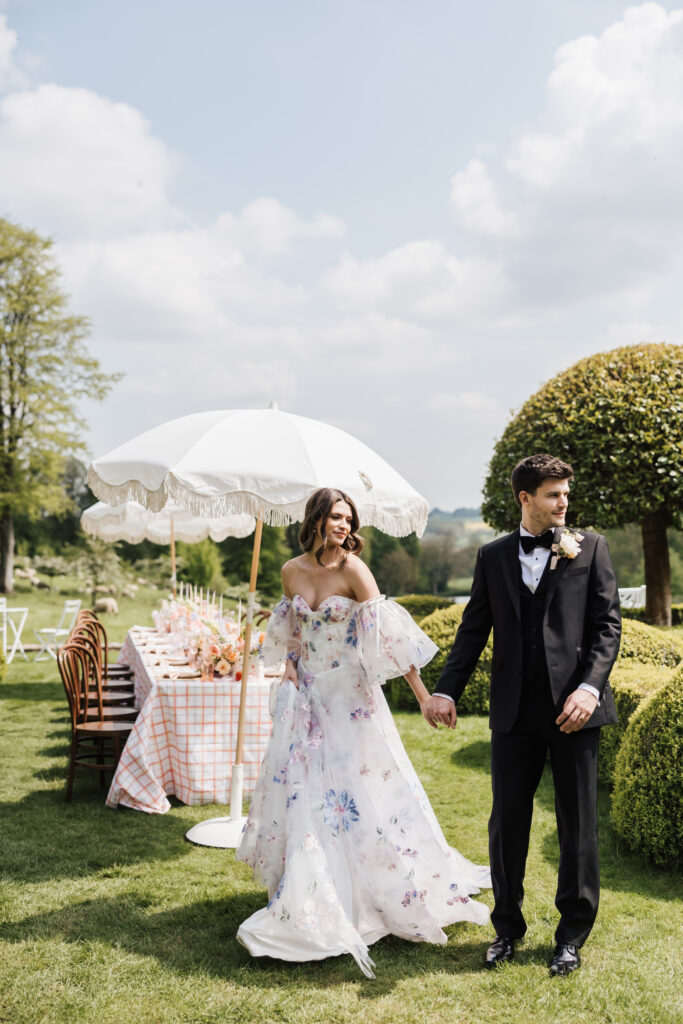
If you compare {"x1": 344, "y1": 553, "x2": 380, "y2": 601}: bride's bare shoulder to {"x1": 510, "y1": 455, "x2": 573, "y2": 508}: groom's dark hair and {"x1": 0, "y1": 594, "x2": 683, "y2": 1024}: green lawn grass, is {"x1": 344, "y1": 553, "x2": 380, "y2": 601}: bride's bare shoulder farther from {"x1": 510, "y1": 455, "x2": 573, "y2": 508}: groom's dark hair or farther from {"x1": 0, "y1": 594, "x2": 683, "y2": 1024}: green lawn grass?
{"x1": 0, "y1": 594, "x2": 683, "y2": 1024}: green lawn grass

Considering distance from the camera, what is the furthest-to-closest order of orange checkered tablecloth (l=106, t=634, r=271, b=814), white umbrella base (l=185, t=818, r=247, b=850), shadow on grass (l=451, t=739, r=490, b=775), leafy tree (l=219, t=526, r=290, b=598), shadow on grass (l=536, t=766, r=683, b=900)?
leafy tree (l=219, t=526, r=290, b=598) < shadow on grass (l=451, t=739, r=490, b=775) < orange checkered tablecloth (l=106, t=634, r=271, b=814) < white umbrella base (l=185, t=818, r=247, b=850) < shadow on grass (l=536, t=766, r=683, b=900)

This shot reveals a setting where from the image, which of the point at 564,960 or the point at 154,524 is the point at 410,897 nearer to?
the point at 564,960

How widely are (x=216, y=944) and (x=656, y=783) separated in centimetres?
272

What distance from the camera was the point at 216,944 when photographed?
398 cm

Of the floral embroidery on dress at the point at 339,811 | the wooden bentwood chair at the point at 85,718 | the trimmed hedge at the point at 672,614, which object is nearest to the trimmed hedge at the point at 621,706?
the floral embroidery on dress at the point at 339,811

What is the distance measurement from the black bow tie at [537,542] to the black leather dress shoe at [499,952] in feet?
5.69

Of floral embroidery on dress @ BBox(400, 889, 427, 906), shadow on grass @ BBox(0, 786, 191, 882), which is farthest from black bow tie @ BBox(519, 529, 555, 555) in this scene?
shadow on grass @ BBox(0, 786, 191, 882)

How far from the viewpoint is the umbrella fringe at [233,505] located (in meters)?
4.96

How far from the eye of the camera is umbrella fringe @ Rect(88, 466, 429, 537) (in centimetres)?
496

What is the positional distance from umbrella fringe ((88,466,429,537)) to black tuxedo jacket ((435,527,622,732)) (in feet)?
3.59

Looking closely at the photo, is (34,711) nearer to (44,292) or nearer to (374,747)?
(374,747)

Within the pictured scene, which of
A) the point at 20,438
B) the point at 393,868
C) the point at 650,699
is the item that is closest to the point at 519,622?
the point at 393,868

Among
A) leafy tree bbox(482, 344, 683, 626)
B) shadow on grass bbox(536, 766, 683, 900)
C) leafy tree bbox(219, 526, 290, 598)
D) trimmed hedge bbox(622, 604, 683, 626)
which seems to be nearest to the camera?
shadow on grass bbox(536, 766, 683, 900)

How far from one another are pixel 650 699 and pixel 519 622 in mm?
2191
